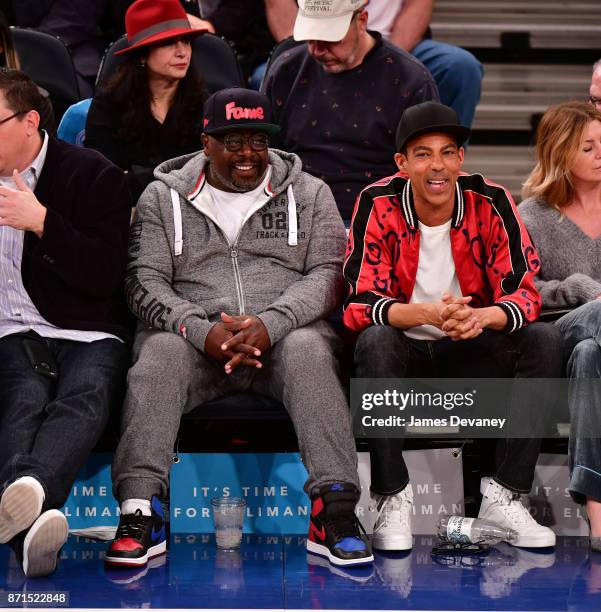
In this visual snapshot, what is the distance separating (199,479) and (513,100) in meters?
3.05

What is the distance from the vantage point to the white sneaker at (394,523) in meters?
3.20

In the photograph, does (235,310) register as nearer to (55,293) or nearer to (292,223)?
(292,223)

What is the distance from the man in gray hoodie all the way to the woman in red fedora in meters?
0.38

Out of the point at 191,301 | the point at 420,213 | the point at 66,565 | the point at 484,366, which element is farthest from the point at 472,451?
the point at 66,565

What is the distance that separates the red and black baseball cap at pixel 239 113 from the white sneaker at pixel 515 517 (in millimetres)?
1300

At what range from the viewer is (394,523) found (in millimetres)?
3217

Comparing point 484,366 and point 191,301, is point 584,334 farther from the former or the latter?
point 191,301

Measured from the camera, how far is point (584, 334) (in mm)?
3344

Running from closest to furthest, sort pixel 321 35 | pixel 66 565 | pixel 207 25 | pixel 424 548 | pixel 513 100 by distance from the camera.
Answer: pixel 66 565 < pixel 424 548 < pixel 321 35 < pixel 207 25 < pixel 513 100

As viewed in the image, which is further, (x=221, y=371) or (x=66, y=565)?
(x=221, y=371)

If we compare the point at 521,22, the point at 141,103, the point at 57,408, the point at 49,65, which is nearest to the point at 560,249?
the point at 141,103

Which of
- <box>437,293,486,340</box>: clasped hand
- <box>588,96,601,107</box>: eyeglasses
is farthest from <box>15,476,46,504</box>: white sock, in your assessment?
<box>588,96,601,107</box>: eyeglasses

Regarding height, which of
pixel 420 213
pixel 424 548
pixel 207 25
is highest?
pixel 207 25

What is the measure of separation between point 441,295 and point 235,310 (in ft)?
2.09
